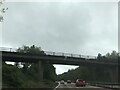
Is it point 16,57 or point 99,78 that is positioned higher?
point 16,57

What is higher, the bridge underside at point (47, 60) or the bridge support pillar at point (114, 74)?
the bridge underside at point (47, 60)

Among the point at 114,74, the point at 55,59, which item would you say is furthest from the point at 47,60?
the point at 114,74

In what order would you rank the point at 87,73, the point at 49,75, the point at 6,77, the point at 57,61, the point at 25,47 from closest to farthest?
the point at 6,77, the point at 57,61, the point at 49,75, the point at 25,47, the point at 87,73

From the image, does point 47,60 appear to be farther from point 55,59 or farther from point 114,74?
point 114,74

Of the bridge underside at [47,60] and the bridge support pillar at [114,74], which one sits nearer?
A: the bridge underside at [47,60]

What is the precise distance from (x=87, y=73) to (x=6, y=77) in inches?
5561

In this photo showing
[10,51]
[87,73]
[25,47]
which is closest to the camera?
[10,51]

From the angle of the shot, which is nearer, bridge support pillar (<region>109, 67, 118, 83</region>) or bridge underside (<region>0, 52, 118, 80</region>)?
bridge underside (<region>0, 52, 118, 80</region>)

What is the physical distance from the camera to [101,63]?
11131 cm

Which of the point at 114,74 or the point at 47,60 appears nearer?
the point at 47,60

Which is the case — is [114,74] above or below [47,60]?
below

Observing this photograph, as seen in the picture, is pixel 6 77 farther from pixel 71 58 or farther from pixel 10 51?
pixel 71 58

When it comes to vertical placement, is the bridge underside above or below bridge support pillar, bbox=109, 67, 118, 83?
above

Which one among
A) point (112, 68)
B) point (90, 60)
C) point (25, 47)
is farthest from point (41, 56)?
point (25, 47)
